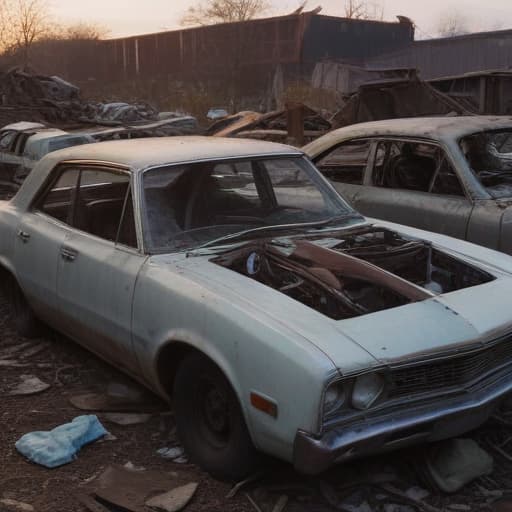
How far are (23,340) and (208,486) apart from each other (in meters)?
2.46

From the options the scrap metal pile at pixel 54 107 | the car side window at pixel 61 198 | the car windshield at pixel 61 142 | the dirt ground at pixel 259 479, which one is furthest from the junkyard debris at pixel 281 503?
the scrap metal pile at pixel 54 107

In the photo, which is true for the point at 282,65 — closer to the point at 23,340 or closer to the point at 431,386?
the point at 23,340

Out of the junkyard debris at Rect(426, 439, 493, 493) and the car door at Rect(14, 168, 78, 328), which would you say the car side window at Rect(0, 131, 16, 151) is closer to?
the car door at Rect(14, 168, 78, 328)

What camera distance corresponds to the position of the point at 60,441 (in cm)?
349

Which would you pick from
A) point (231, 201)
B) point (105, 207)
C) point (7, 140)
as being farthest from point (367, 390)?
point (7, 140)

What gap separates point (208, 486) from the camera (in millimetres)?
3129

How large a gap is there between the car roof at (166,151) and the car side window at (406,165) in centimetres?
138

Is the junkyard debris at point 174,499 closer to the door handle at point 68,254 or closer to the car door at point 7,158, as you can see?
the door handle at point 68,254

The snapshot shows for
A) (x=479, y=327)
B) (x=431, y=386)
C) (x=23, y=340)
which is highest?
(x=479, y=327)

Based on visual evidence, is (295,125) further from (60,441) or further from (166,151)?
(60,441)

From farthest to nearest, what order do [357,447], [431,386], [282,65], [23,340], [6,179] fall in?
[282,65] → [6,179] → [23,340] → [431,386] → [357,447]

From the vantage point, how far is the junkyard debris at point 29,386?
4.27m

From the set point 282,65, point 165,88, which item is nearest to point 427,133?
point 282,65

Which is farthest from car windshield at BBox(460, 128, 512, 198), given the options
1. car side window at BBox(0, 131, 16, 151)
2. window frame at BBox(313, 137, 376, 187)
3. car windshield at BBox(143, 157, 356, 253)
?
car side window at BBox(0, 131, 16, 151)
